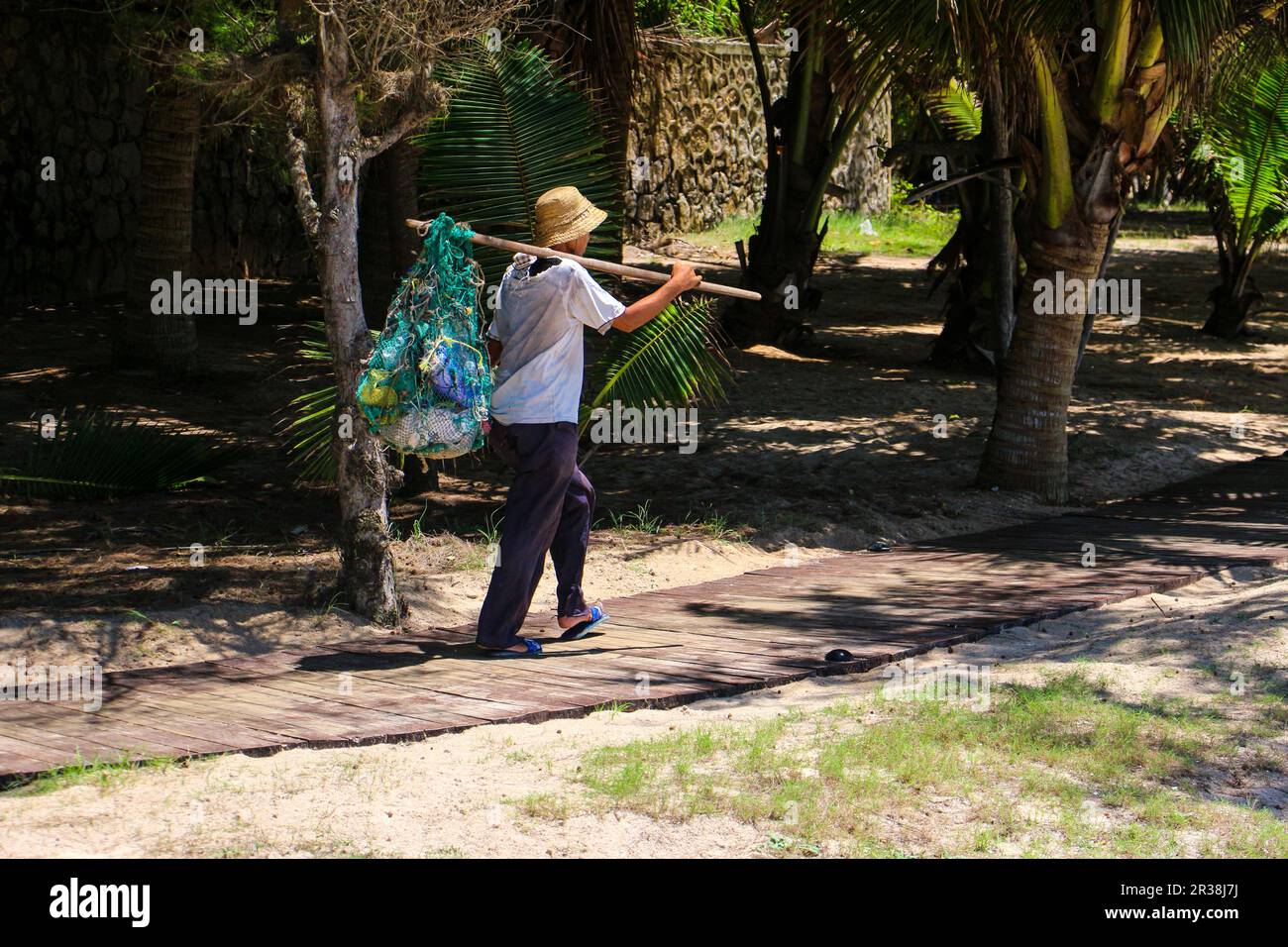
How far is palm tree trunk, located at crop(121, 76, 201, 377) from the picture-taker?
38.4ft

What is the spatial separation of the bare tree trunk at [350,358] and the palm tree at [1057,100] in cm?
361

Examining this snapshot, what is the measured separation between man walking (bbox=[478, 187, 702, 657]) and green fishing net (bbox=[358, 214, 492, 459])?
0.50 feet

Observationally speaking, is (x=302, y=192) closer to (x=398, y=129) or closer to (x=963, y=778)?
(x=398, y=129)

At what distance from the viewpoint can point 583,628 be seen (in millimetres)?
6664

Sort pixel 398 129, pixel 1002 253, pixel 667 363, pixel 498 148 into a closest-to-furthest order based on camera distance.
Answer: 1. pixel 398 129
2. pixel 667 363
3. pixel 498 148
4. pixel 1002 253

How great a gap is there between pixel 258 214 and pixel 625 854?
13.7m

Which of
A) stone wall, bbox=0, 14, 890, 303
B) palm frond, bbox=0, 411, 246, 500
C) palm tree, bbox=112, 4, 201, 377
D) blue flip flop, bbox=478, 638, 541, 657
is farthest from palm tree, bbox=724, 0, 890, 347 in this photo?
blue flip flop, bbox=478, 638, 541, 657

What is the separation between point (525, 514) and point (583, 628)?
719 millimetres

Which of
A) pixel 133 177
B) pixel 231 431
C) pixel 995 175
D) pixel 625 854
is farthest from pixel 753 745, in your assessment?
pixel 133 177

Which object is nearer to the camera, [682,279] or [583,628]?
[682,279]

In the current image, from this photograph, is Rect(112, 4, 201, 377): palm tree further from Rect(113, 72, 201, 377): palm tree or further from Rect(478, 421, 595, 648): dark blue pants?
Rect(478, 421, 595, 648): dark blue pants

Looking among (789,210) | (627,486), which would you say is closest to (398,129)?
(627,486)

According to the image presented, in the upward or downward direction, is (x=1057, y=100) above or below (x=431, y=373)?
above

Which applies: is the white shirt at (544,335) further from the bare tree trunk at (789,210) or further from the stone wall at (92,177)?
the bare tree trunk at (789,210)
